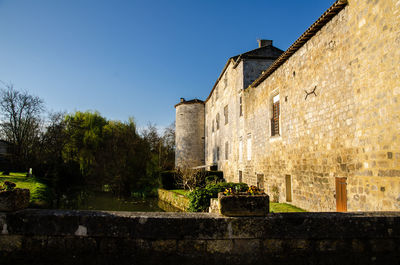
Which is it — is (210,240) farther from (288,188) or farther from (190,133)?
(190,133)

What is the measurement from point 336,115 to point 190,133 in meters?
22.3

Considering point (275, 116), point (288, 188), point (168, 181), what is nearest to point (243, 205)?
point (288, 188)

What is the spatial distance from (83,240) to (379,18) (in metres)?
6.40

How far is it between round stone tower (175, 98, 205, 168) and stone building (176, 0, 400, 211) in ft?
48.5

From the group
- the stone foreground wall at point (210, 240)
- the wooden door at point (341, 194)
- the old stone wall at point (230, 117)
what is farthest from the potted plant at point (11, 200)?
the old stone wall at point (230, 117)

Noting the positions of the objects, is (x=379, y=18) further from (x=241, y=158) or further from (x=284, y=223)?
(x=241, y=158)

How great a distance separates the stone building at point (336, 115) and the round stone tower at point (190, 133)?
48.5ft

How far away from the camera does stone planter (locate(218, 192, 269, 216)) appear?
9.15ft

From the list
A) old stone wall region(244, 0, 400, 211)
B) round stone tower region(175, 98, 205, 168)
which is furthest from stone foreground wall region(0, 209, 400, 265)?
round stone tower region(175, 98, 205, 168)

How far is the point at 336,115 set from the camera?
7137 mm

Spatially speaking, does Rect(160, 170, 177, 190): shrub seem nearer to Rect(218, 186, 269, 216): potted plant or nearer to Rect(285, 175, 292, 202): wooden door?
Rect(285, 175, 292, 202): wooden door

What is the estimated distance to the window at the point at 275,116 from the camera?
11.5m

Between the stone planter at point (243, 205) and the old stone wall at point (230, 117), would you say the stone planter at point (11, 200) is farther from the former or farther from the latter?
the old stone wall at point (230, 117)

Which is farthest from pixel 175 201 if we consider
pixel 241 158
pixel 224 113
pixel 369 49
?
pixel 369 49
